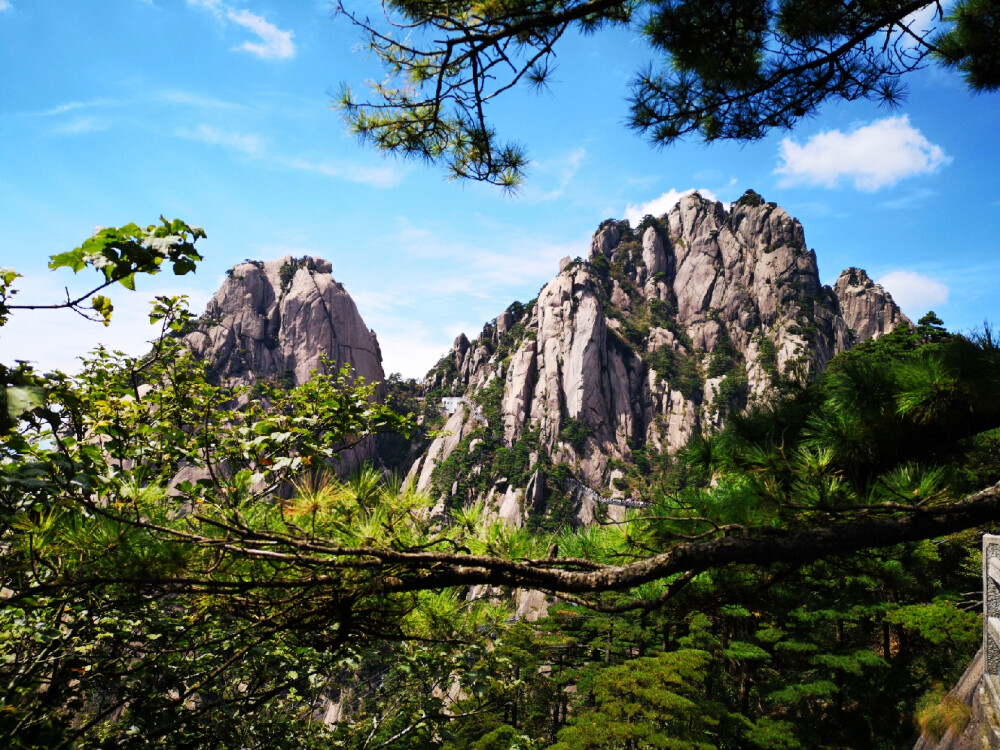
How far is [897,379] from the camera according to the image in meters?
1.82

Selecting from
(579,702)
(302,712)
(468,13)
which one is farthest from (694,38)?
(579,702)

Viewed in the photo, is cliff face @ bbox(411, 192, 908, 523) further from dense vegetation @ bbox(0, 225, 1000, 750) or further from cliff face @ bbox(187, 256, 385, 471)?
dense vegetation @ bbox(0, 225, 1000, 750)

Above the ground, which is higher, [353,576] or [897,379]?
[897,379]

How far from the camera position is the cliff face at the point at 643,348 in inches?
2368

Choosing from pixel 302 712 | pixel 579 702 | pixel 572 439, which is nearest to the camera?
pixel 302 712

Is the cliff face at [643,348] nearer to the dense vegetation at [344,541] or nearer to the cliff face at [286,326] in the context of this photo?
the cliff face at [286,326]

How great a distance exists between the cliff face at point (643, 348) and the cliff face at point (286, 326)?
18.4 meters

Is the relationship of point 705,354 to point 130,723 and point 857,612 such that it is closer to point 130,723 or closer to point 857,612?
point 857,612

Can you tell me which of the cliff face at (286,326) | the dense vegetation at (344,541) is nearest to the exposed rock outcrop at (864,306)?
the cliff face at (286,326)

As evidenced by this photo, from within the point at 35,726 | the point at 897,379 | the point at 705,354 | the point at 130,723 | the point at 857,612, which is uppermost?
the point at 705,354

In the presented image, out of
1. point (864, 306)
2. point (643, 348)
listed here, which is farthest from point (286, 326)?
point (864, 306)

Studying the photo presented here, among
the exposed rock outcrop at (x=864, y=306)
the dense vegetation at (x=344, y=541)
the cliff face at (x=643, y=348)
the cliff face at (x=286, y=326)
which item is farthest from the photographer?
the exposed rock outcrop at (x=864, y=306)

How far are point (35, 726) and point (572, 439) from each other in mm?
59206

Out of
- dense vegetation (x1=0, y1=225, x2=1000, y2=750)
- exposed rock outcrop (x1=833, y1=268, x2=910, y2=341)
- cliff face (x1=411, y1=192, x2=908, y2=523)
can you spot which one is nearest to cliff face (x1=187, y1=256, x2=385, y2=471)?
cliff face (x1=411, y1=192, x2=908, y2=523)
